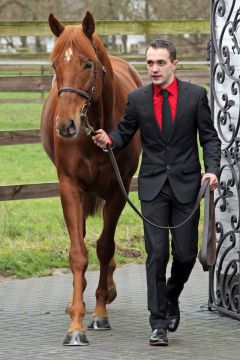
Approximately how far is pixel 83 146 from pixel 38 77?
4529 millimetres

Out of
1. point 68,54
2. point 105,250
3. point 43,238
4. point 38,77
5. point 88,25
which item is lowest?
point 43,238

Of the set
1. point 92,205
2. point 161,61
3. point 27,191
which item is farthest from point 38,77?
point 161,61

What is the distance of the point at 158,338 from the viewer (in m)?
6.72

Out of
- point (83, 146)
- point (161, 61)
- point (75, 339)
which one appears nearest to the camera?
point (161, 61)

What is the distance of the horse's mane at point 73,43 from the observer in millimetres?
6820

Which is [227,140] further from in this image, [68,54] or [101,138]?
[68,54]

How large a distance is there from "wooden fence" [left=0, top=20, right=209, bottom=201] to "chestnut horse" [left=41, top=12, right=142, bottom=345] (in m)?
2.34

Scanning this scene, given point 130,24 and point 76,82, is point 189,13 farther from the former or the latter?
point 76,82

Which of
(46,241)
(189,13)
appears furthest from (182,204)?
(189,13)

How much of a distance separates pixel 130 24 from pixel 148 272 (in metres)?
6.26

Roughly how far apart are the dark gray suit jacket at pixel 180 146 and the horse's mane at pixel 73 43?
0.46 m

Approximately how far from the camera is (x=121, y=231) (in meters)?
11.4

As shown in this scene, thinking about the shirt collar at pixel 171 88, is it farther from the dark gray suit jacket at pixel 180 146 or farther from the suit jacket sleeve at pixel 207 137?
the suit jacket sleeve at pixel 207 137

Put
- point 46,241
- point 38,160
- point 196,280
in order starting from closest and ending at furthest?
point 196,280
point 46,241
point 38,160
